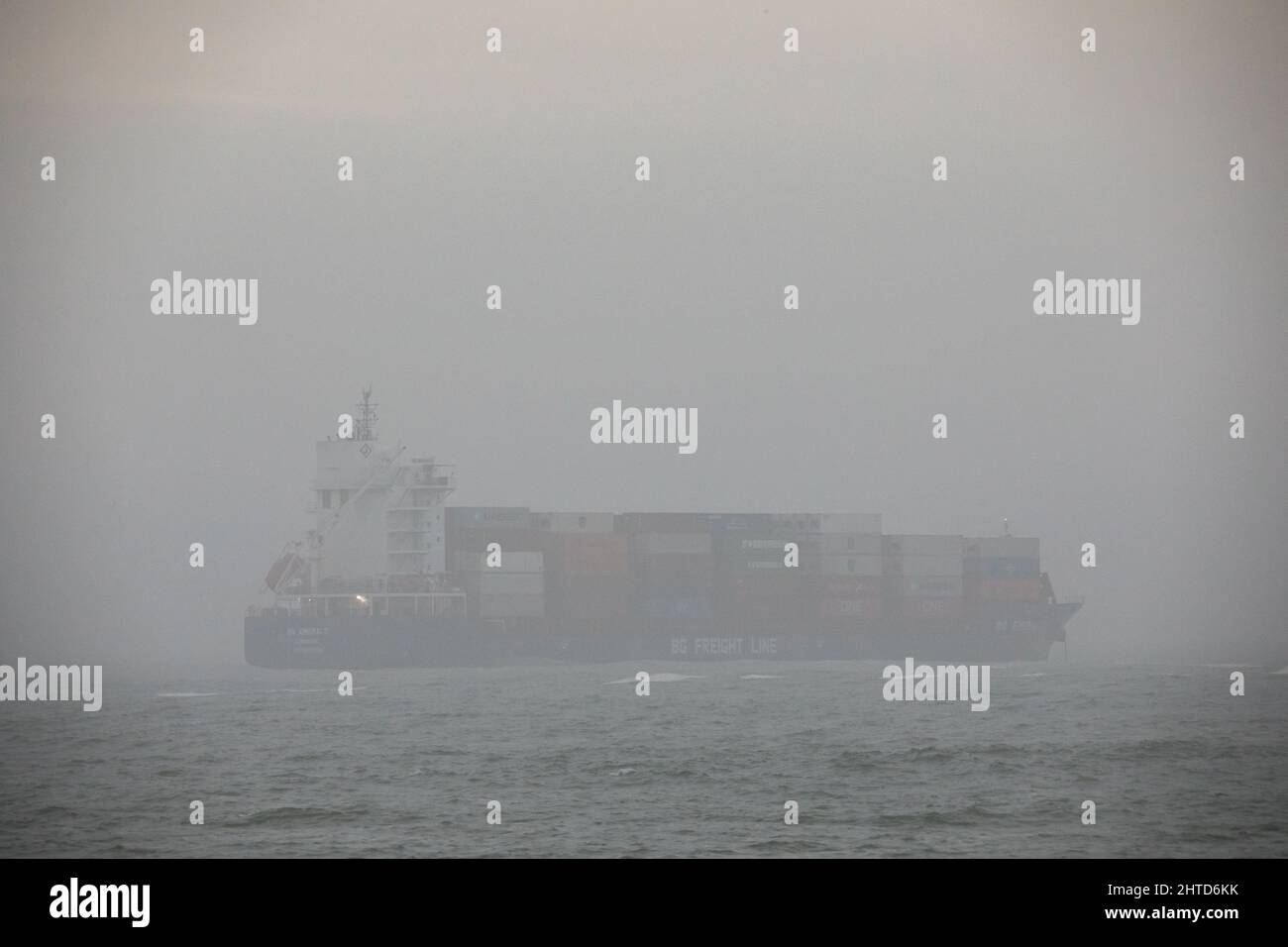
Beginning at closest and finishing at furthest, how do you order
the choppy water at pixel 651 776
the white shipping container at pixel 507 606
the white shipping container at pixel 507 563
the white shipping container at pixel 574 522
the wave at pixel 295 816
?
the choppy water at pixel 651 776
the wave at pixel 295 816
the white shipping container at pixel 507 606
the white shipping container at pixel 507 563
the white shipping container at pixel 574 522

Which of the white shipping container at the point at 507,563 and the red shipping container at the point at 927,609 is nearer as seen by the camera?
the white shipping container at the point at 507,563

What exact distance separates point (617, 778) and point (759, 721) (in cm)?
1293

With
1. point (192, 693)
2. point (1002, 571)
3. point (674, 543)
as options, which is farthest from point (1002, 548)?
point (192, 693)

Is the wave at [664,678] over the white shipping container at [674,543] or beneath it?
beneath

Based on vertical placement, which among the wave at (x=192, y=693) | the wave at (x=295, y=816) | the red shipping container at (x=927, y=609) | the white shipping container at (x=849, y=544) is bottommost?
the wave at (x=192, y=693)

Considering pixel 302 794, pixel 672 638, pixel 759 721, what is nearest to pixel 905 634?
pixel 672 638

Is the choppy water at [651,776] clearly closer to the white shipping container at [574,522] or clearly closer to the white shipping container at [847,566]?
the white shipping container at [574,522]

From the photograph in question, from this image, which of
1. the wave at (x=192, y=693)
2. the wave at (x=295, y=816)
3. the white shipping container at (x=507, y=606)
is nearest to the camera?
the wave at (x=295, y=816)

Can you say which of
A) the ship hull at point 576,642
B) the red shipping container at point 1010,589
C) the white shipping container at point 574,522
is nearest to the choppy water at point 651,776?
the ship hull at point 576,642

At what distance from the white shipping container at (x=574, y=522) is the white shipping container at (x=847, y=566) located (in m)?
11.6

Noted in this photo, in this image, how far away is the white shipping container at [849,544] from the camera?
7625cm
